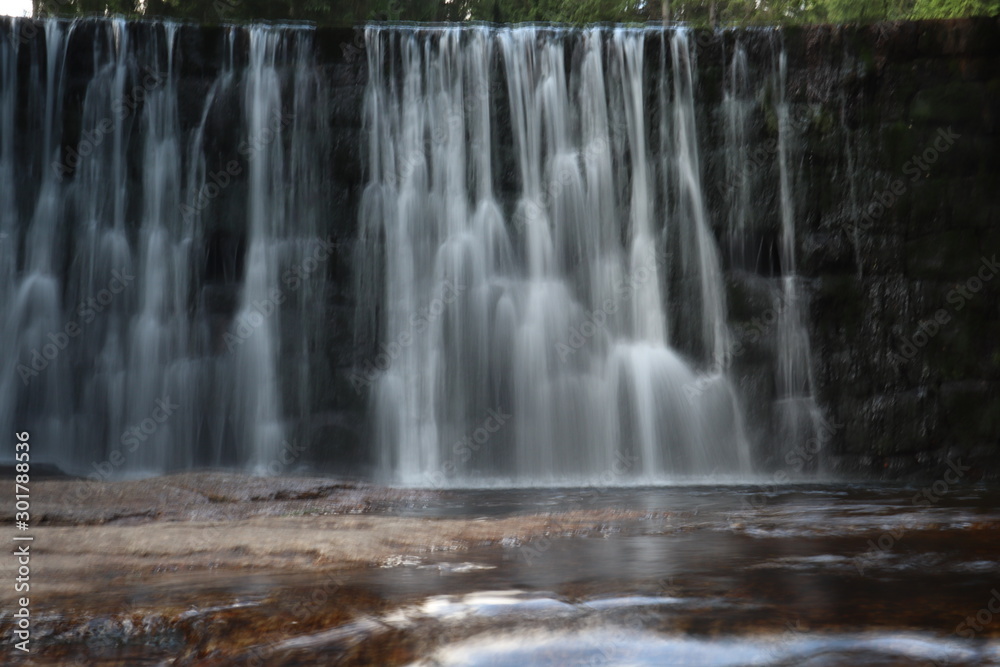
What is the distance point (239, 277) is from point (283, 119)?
209 centimetres

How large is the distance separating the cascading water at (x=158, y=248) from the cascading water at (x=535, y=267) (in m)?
1.02

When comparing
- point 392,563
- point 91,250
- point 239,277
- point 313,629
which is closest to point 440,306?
point 239,277

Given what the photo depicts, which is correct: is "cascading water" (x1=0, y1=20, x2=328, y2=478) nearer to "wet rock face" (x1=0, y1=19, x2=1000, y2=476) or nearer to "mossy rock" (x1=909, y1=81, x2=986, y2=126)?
"wet rock face" (x1=0, y1=19, x2=1000, y2=476)

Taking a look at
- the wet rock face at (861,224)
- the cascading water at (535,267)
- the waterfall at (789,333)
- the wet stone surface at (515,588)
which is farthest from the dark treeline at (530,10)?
the wet stone surface at (515,588)

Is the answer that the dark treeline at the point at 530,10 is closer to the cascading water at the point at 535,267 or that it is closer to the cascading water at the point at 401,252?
the cascading water at the point at 535,267

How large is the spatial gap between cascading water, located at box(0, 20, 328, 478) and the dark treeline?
275 inches

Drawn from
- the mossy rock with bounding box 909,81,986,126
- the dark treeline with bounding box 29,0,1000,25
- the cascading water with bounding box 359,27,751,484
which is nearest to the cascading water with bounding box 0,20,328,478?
the cascading water with bounding box 359,27,751,484

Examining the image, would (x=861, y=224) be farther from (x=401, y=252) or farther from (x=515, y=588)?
(x=515, y=588)

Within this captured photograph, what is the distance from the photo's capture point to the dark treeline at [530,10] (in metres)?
19.5

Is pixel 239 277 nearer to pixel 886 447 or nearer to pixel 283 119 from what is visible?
pixel 283 119

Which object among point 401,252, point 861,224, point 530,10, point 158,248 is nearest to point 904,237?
point 861,224

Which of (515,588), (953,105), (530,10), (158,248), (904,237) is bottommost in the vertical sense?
(515,588)

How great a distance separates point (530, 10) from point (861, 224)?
14956 millimetres

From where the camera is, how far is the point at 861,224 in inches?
430
